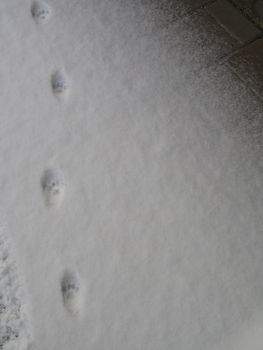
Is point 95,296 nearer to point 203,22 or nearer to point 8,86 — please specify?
point 8,86

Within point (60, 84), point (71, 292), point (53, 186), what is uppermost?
point (60, 84)

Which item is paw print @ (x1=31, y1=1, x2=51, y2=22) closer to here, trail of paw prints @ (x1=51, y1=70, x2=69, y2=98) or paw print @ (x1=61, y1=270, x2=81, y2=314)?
trail of paw prints @ (x1=51, y1=70, x2=69, y2=98)

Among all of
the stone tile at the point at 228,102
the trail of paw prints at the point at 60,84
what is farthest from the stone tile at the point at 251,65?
the trail of paw prints at the point at 60,84

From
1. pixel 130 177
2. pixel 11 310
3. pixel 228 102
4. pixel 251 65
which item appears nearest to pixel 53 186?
pixel 130 177

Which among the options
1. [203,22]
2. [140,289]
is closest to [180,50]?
[203,22]

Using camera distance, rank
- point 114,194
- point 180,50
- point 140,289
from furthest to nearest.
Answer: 1. point 180,50
2. point 114,194
3. point 140,289

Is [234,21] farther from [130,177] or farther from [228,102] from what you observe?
[130,177]

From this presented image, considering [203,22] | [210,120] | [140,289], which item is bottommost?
[140,289]
